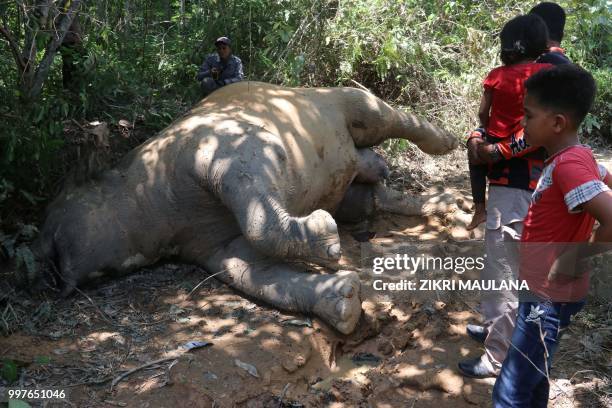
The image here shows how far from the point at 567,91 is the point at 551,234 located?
21.2 inches

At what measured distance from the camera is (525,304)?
2412 mm

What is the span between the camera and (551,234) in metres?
2.33

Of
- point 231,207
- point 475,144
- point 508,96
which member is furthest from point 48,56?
point 508,96

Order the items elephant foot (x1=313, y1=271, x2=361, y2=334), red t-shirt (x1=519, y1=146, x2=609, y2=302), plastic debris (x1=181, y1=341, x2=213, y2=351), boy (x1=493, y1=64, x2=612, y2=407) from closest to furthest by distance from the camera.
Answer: red t-shirt (x1=519, y1=146, x2=609, y2=302), boy (x1=493, y1=64, x2=612, y2=407), plastic debris (x1=181, y1=341, x2=213, y2=351), elephant foot (x1=313, y1=271, x2=361, y2=334)

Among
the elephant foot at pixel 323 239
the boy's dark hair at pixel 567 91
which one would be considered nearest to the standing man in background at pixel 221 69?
the elephant foot at pixel 323 239

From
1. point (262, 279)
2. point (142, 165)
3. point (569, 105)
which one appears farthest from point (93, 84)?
point (569, 105)

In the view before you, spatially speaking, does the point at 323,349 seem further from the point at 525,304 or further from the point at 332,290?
the point at 525,304

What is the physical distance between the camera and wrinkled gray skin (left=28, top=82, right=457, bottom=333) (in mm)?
3613

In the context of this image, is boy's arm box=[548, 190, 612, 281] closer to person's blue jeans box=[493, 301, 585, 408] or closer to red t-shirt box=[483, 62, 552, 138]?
person's blue jeans box=[493, 301, 585, 408]

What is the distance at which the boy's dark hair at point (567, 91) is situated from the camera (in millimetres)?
2301

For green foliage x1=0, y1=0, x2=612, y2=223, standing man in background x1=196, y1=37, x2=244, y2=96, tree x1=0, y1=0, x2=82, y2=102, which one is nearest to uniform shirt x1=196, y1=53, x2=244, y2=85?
standing man in background x1=196, y1=37, x2=244, y2=96

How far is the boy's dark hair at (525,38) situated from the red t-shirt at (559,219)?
35.8 inches

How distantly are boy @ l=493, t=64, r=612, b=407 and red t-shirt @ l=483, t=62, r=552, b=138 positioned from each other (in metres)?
0.72

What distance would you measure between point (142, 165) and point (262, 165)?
87 centimetres
